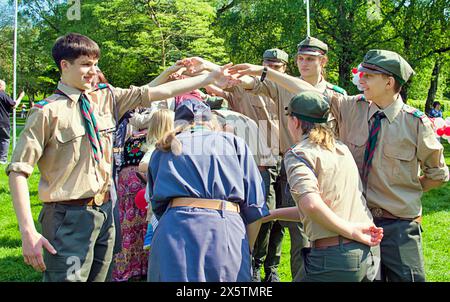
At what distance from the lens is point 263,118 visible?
5242 mm

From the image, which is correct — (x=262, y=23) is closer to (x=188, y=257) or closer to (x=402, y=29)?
(x=402, y=29)

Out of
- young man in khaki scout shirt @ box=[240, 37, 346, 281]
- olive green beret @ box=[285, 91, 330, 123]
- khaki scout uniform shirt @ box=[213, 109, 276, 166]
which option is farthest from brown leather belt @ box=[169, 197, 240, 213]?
khaki scout uniform shirt @ box=[213, 109, 276, 166]

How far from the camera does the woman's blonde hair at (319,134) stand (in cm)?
298

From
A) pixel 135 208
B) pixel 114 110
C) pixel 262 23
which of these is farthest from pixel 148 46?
pixel 114 110

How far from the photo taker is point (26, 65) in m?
36.3

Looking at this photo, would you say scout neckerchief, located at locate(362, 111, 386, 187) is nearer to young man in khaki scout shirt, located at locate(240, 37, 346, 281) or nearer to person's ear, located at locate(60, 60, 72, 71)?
young man in khaki scout shirt, located at locate(240, 37, 346, 281)

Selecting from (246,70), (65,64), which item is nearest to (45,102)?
(65,64)

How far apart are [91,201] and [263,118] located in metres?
2.48

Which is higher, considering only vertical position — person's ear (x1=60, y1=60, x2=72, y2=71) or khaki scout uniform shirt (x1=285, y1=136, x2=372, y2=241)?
person's ear (x1=60, y1=60, x2=72, y2=71)

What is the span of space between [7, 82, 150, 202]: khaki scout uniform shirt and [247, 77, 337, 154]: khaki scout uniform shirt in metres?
1.93

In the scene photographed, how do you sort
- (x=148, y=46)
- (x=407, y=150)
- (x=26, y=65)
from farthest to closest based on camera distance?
(x=26, y=65) < (x=148, y=46) < (x=407, y=150)

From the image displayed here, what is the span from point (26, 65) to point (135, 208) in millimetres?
34242

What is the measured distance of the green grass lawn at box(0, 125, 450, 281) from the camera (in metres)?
5.56

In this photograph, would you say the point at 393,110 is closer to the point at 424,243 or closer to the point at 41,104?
the point at 41,104
